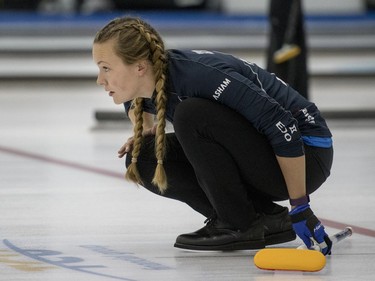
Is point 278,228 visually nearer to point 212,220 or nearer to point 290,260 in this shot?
point 212,220

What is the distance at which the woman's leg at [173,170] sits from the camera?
295cm

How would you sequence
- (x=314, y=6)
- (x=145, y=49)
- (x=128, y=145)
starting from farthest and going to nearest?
(x=314, y=6) → (x=128, y=145) → (x=145, y=49)

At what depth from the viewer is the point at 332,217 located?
3443 mm

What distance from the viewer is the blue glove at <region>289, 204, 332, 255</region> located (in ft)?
8.88

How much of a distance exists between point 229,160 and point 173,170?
0.67 ft

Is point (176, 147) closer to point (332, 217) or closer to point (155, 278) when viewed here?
point (155, 278)

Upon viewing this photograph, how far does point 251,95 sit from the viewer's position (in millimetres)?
2678

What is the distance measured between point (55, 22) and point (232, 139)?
6.27 meters

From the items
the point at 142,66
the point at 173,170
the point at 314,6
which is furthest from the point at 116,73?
the point at 314,6

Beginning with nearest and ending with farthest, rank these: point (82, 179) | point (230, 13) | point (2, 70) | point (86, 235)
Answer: point (86, 235) → point (82, 179) → point (2, 70) → point (230, 13)

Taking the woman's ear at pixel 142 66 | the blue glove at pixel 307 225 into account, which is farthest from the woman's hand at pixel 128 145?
the blue glove at pixel 307 225

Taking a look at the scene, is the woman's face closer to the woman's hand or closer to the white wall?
the woman's hand

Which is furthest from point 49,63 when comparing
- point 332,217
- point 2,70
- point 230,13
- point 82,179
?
point 332,217

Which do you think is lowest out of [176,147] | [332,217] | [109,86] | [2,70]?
[2,70]
